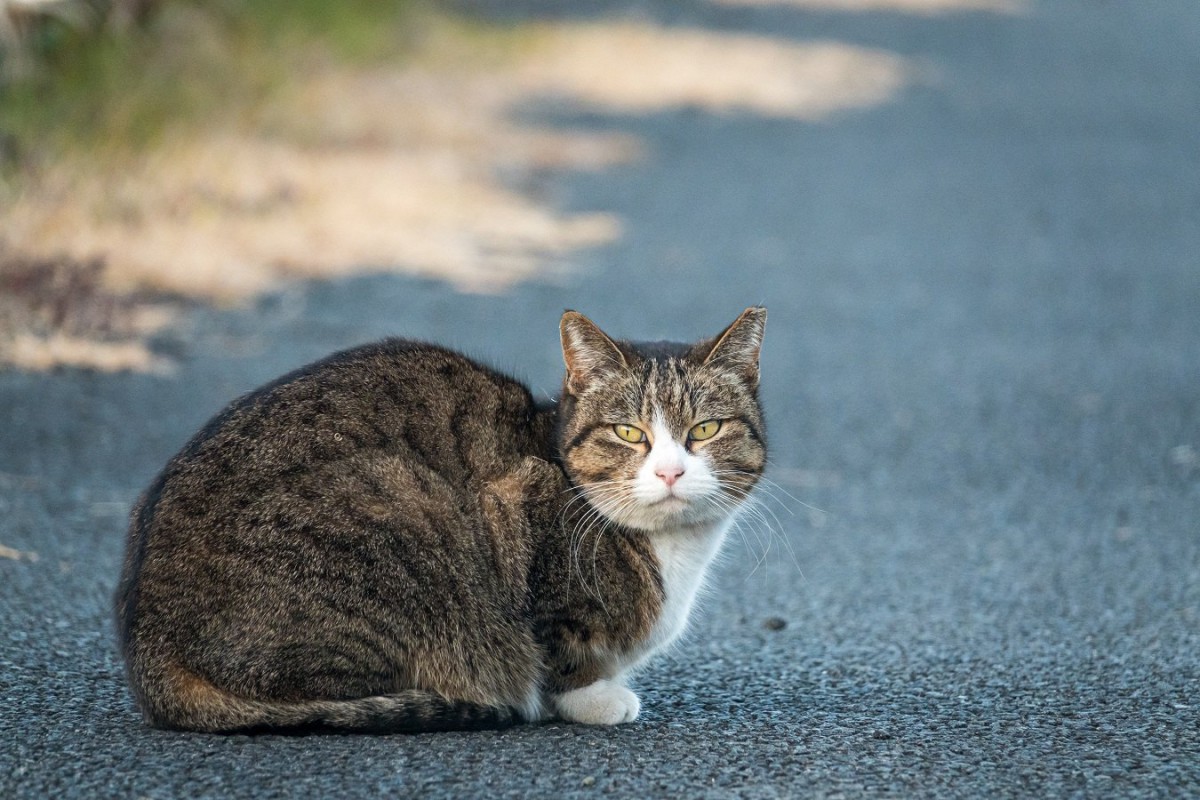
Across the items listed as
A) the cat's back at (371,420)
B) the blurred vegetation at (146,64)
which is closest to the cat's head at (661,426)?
the cat's back at (371,420)

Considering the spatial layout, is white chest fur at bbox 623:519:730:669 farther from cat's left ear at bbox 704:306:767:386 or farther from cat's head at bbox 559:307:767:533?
cat's left ear at bbox 704:306:767:386

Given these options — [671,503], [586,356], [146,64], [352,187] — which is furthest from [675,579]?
[146,64]

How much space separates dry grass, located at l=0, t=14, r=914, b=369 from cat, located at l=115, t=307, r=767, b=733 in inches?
137

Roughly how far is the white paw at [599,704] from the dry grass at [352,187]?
380 cm

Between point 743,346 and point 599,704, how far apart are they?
3.55ft

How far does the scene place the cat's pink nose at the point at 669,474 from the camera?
389 cm

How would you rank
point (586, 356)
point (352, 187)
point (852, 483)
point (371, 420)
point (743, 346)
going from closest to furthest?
point (371, 420), point (586, 356), point (743, 346), point (852, 483), point (352, 187)

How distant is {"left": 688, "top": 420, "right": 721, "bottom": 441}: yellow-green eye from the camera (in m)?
4.08

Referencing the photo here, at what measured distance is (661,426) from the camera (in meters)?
4.02

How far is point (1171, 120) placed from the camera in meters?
15.2

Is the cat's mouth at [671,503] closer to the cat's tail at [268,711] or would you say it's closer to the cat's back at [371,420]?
the cat's back at [371,420]

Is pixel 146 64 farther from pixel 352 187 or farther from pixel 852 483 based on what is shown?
pixel 852 483

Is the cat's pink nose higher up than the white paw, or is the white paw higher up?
the cat's pink nose

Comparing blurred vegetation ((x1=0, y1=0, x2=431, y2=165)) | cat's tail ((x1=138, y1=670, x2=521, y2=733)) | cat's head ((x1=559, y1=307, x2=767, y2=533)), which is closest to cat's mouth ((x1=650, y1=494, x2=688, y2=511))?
cat's head ((x1=559, y1=307, x2=767, y2=533))
